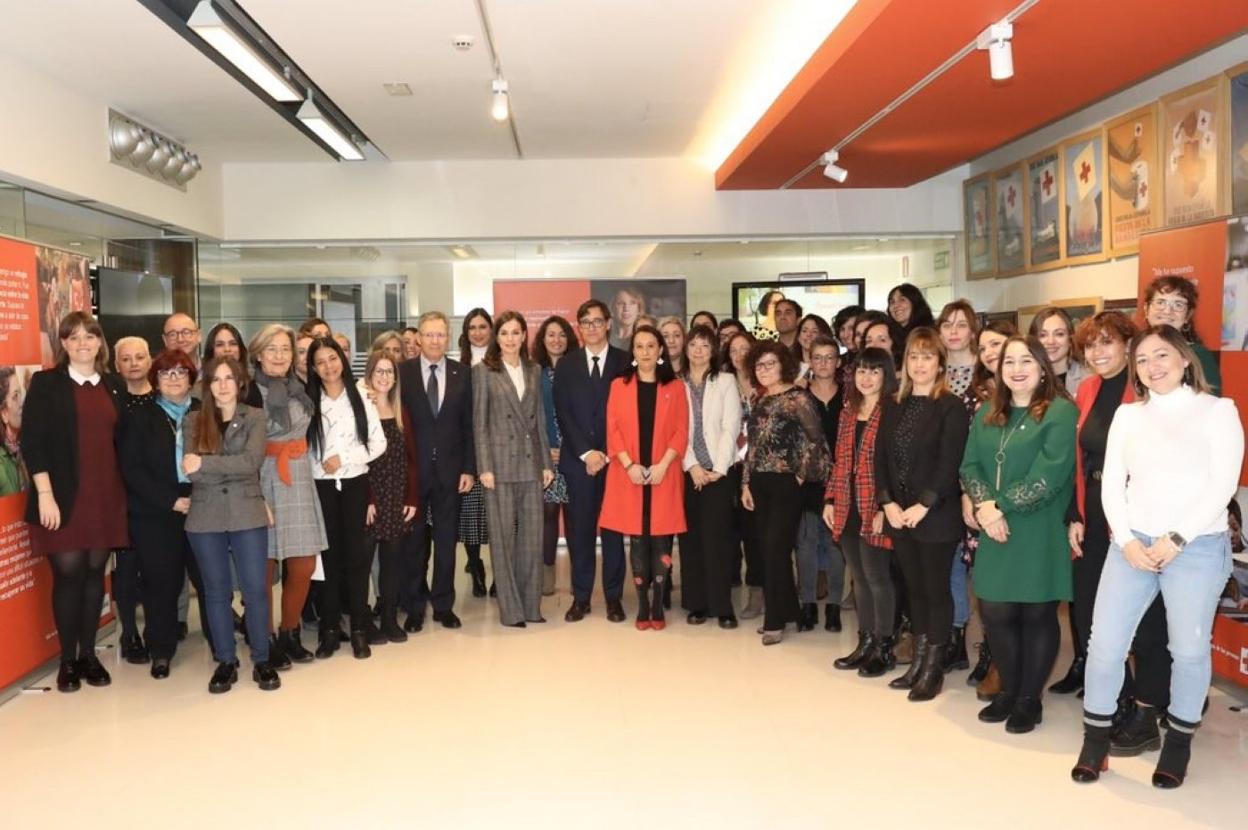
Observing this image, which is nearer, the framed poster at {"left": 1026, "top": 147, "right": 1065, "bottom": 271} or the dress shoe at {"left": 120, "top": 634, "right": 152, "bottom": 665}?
the dress shoe at {"left": 120, "top": 634, "right": 152, "bottom": 665}

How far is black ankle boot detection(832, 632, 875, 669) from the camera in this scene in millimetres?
4789

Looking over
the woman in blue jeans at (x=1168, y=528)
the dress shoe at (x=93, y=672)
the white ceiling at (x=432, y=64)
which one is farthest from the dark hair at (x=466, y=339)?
the woman in blue jeans at (x=1168, y=528)

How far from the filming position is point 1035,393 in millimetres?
3863

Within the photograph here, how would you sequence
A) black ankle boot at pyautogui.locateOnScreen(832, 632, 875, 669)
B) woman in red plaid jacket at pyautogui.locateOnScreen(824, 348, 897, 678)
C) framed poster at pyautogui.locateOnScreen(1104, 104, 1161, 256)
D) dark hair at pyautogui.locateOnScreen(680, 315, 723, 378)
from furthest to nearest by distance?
1. framed poster at pyautogui.locateOnScreen(1104, 104, 1161, 256)
2. dark hair at pyautogui.locateOnScreen(680, 315, 723, 378)
3. black ankle boot at pyautogui.locateOnScreen(832, 632, 875, 669)
4. woman in red plaid jacket at pyautogui.locateOnScreen(824, 348, 897, 678)

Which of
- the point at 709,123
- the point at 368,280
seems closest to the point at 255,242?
the point at 368,280

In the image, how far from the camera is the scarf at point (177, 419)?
15.3ft

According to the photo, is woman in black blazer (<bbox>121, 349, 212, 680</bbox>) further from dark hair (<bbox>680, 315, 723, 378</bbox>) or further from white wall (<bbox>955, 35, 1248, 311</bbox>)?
white wall (<bbox>955, 35, 1248, 311</bbox>)

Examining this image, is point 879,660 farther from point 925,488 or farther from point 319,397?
point 319,397

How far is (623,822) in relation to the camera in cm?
327

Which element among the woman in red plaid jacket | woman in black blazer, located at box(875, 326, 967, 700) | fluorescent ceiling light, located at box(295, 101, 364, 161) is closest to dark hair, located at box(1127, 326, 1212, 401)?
woman in black blazer, located at box(875, 326, 967, 700)

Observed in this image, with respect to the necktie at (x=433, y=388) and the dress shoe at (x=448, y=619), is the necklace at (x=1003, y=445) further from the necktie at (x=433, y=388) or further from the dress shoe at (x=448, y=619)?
the dress shoe at (x=448, y=619)

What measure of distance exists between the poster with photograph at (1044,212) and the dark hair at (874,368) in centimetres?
294

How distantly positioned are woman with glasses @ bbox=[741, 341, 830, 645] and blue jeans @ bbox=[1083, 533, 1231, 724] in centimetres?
181

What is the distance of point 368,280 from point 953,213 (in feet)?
16.8
